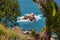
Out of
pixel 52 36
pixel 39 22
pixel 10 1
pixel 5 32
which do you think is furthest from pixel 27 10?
pixel 5 32

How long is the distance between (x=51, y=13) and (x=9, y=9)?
1161 cm

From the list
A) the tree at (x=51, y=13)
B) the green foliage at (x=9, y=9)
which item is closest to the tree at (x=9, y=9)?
the green foliage at (x=9, y=9)

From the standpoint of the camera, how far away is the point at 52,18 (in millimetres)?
13609

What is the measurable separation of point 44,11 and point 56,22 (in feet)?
3.18

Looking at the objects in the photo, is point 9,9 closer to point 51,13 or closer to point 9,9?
point 9,9

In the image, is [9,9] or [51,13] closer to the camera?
[51,13]

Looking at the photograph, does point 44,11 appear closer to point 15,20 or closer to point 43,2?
point 43,2

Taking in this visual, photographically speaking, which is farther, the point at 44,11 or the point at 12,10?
the point at 12,10

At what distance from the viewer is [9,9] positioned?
24.8 metres

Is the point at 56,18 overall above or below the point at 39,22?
above

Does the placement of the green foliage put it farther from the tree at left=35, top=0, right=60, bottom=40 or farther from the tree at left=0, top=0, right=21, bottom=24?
the tree at left=35, top=0, right=60, bottom=40

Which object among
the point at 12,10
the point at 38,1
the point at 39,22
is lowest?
the point at 39,22

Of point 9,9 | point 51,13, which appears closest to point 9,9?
point 9,9

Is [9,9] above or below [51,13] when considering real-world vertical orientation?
below
